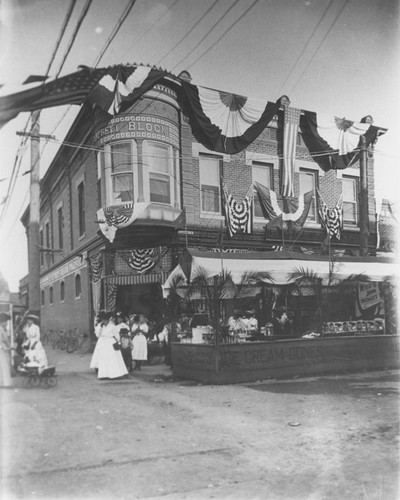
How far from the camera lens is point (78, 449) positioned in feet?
19.7

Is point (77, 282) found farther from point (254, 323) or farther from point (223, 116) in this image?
point (223, 116)

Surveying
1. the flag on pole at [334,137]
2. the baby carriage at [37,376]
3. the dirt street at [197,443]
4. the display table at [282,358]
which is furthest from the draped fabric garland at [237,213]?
the baby carriage at [37,376]

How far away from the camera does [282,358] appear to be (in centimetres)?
1155

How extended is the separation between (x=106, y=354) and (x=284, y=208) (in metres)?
8.82

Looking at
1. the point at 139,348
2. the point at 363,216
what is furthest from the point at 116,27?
the point at 363,216

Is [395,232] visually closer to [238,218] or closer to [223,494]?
[238,218]

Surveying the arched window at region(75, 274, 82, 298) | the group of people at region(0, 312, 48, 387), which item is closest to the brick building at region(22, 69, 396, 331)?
the arched window at region(75, 274, 82, 298)

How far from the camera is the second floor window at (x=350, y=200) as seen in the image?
18.8 m

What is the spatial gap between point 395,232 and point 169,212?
33.5 ft

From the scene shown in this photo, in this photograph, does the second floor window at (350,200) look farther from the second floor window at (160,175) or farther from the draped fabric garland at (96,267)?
the draped fabric garland at (96,267)

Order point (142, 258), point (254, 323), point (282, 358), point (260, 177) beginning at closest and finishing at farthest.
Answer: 1. point (282, 358)
2. point (142, 258)
3. point (254, 323)
4. point (260, 177)

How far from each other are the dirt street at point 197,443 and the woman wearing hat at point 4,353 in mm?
157

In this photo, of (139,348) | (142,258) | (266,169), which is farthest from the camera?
(266,169)

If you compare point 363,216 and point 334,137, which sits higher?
point 334,137
